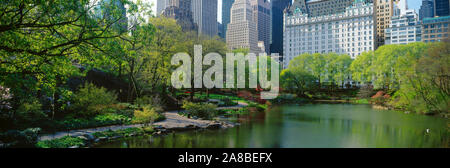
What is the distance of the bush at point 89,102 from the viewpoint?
56.9 feet

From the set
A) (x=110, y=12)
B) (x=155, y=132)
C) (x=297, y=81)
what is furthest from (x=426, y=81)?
(x=297, y=81)

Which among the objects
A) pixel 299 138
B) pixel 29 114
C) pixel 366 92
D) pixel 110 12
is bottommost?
pixel 299 138

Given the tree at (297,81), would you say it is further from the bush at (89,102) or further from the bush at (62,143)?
the bush at (62,143)

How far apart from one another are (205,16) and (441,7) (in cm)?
16368

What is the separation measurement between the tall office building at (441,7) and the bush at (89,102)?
9389 inches

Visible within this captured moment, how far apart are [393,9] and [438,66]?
140771 millimetres

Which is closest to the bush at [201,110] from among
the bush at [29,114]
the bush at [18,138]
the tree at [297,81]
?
the bush at [29,114]

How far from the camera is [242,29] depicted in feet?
582

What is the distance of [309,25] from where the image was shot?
128 m

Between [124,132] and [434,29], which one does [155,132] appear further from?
[434,29]

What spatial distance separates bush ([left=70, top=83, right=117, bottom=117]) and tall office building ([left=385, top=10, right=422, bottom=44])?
12941 cm

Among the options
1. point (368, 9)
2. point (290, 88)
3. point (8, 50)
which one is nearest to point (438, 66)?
point (8, 50)

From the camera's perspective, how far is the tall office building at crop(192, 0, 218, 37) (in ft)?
548
